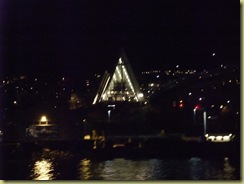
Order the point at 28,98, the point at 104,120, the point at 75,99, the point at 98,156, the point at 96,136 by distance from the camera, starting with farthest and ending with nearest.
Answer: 1. the point at 75,99
2. the point at 104,120
3. the point at 28,98
4. the point at 96,136
5. the point at 98,156

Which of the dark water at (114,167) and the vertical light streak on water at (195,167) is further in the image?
the vertical light streak on water at (195,167)

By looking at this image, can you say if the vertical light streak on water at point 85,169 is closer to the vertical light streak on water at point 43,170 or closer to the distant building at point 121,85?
the vertical light streak on water at point 43,170

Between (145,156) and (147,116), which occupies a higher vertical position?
(147,116)

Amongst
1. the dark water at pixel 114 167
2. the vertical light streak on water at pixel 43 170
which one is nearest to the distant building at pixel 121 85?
the dark water at pixel 114 167

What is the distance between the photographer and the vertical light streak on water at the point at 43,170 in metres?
3.35

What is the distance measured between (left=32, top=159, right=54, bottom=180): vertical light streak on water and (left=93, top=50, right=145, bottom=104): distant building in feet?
17.6

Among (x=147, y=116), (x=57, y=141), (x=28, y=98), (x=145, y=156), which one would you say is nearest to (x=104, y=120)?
(x=147, y=116)

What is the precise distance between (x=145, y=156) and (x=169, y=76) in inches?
139

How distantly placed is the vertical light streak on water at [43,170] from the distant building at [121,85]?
5.35 meters

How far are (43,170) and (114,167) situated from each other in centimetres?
60

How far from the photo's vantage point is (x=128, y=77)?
11336 mm

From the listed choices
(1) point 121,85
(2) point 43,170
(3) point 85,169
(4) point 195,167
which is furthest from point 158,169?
(1) point 121,85

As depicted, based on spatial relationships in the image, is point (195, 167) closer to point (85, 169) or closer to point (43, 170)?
point (85, 169)

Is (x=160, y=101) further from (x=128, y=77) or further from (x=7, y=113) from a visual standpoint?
(x=7, y=113)
